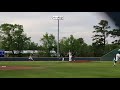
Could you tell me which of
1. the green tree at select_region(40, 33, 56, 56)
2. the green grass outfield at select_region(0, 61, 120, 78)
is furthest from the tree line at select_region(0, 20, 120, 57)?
the green grass outfield at select_region(0, 61, 120, 78)

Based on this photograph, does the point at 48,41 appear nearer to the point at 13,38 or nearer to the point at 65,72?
the point at 13,38

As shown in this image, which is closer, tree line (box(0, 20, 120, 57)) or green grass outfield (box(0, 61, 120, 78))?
green grass outfield (box(0, 61, 120, 78))

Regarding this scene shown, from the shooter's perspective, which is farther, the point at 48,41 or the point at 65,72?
the point at 48,41

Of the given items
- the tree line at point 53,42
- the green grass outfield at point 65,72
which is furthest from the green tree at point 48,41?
the green grass outfield at point 65,72

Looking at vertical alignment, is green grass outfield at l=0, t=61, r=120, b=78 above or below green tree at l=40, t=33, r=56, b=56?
below

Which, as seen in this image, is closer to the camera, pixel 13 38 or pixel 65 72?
pixel 65 72

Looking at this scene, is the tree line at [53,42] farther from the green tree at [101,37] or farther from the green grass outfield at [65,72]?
the green grass outfield at [65,72]

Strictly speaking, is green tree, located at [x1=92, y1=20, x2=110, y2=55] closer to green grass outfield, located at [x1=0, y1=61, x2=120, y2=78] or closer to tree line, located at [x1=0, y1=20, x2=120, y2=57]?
tree line, located at [x1=0, y1=20, x2=120, y2=57]

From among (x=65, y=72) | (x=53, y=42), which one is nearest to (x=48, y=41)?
(x=53, y=42)

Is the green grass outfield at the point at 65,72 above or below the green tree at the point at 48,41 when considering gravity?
below

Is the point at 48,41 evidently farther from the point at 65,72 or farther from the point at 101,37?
the point at 65,72

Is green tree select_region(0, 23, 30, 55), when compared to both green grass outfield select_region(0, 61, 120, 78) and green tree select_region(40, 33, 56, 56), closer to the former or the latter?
green tree select_region(40, 33, 56, 56)
